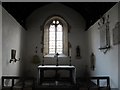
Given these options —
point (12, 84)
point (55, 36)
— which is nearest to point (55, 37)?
point (55, 36)

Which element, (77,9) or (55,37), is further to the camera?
(55,37)

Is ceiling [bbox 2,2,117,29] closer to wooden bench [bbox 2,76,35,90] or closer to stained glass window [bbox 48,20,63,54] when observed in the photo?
stained glass window [bbox 48,20,63,54]

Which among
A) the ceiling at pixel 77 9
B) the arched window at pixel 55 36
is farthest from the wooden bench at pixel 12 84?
the arched window at pixel 55 36

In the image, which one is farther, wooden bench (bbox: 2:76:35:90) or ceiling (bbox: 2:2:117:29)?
ceiling (bbox: 2:2:117:29)

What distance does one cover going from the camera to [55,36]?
11008mm

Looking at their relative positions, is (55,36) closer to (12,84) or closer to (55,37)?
(55,37)

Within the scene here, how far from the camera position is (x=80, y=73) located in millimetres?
10633

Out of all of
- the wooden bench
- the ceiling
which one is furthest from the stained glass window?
the wooden bench

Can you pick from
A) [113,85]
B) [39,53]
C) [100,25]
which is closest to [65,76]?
[39,53]

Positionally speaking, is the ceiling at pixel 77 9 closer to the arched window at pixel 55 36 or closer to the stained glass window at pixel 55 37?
the arched window at pixel 55 36

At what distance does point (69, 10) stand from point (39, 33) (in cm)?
181

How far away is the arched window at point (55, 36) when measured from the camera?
35.6 ft

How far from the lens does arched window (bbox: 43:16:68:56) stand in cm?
1085

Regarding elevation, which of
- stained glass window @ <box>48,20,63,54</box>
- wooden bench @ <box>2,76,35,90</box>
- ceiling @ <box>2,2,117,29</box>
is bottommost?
wooden bench @ <box>2,76,35,90</box>
